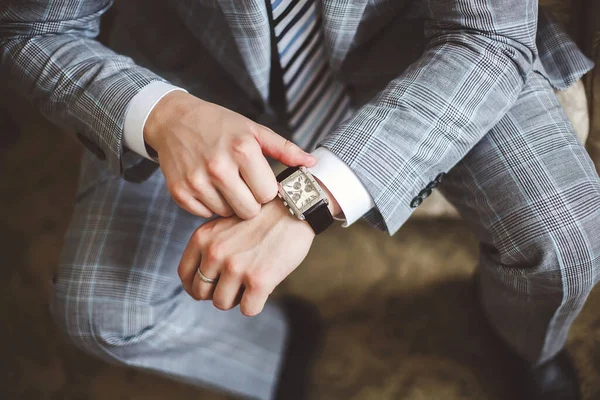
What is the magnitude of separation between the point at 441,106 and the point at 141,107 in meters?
0.43

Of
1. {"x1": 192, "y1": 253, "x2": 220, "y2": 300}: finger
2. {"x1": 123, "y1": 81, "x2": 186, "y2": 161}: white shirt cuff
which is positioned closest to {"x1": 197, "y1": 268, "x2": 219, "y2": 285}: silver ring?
{"x1": 192, "y1": 253, "x2": 220, "y2": 300}: finger

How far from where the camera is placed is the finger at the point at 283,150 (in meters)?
0.63

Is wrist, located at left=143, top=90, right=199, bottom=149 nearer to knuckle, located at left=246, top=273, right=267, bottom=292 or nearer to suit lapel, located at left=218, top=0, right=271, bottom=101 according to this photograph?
suit lapel, located at left=218, top=0, right=271, bottom=101

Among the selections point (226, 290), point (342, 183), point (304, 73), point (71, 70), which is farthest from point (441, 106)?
point (71, 70)

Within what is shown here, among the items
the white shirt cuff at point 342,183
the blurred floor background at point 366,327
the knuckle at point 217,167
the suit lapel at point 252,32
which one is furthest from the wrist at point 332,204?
the blurred floor background at point 366,327

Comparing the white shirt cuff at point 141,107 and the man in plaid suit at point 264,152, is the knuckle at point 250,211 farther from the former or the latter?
the white shirt cuff at point 141,107

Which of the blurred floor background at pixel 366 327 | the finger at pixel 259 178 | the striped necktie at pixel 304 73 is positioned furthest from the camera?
the blurred floor background at pixel 366 327

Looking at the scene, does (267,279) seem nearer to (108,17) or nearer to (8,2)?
(8,2)

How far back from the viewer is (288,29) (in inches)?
29.4

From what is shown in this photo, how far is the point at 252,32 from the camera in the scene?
0.71 meters

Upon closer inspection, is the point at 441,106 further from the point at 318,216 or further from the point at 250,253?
the point at 250,253

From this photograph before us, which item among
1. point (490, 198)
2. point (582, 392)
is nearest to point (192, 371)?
point (490, 198)

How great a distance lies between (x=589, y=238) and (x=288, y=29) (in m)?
0.55

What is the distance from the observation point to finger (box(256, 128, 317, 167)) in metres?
0.63
